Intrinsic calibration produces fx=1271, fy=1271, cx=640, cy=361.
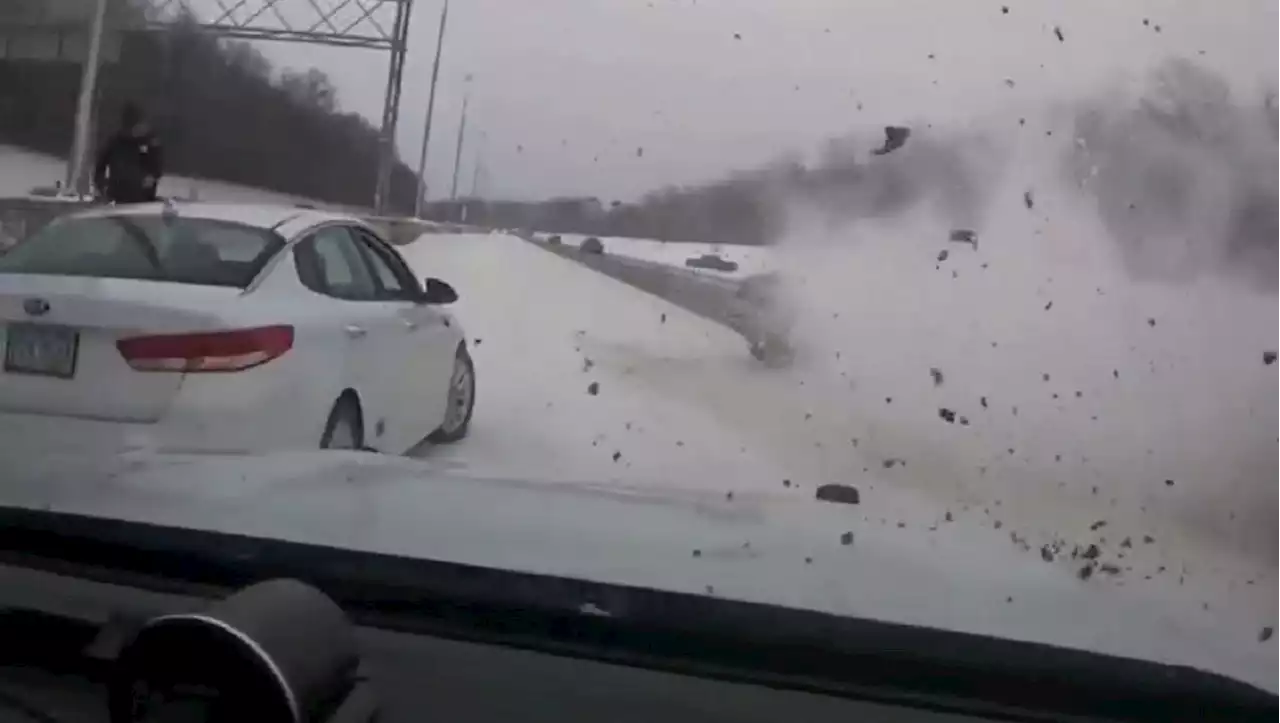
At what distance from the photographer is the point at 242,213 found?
3398mm

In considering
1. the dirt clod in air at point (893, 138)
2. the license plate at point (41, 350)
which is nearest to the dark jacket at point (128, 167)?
the license plate at point (41, 350)

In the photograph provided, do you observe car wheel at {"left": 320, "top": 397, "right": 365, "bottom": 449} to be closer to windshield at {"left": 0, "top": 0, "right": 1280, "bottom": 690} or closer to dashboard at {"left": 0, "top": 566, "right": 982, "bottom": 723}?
windshield at {"left": 0, "top": 0, "right": 1280, "bottom": 690}

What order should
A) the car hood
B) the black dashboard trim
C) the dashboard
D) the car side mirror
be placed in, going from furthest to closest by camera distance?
the car side mirror → the car hood → the black dashboard trim → the dashboard

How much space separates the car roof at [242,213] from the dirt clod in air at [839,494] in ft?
4.78

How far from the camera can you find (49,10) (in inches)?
147

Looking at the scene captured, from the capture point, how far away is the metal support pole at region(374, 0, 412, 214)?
3408 millimetres

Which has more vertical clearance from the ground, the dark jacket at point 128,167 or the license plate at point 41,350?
the dark jacket at point 128,167

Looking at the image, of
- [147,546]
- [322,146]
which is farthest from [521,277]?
[147,546]

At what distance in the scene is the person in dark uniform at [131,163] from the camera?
137 inches

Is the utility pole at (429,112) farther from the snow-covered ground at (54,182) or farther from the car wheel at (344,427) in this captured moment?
the car wheel at (344,427)

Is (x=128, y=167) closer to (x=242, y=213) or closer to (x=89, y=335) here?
(x=242, y=213)

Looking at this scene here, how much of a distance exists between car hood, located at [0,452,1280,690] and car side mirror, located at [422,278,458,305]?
48cm

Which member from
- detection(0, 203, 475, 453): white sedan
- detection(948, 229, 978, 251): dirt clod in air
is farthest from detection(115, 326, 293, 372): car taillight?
detection(948, 229, 978, 251): dirt clod in air

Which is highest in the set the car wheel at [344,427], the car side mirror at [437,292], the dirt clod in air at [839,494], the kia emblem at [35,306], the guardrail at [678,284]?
the guardrail at [678,284]
